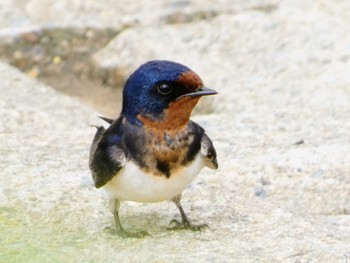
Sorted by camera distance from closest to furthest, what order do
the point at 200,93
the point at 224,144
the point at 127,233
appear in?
the point at 200,93 < the point at 127,233 < the point at 224,144

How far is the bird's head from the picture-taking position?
3623 millimetres

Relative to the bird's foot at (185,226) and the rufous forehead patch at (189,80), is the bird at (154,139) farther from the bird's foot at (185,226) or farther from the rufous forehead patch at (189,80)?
the bird's foot at (185,226)

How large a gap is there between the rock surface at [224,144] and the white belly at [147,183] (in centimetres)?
18

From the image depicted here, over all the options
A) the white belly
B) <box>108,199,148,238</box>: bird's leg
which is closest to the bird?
the white belly

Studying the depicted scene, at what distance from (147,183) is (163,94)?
30 cm

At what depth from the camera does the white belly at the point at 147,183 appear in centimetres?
363

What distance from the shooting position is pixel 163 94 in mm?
3652

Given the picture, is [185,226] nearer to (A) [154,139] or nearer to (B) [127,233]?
(B) [127,233]

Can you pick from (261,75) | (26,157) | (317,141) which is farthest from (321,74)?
(26,157)

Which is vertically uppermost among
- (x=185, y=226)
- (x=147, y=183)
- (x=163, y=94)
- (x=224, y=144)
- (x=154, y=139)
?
(x=163, y=94)

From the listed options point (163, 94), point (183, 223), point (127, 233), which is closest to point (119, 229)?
point (127, 233)

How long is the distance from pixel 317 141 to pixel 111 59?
186 cm

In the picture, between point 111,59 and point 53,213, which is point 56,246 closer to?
point 53,213

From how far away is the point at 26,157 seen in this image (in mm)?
4688
